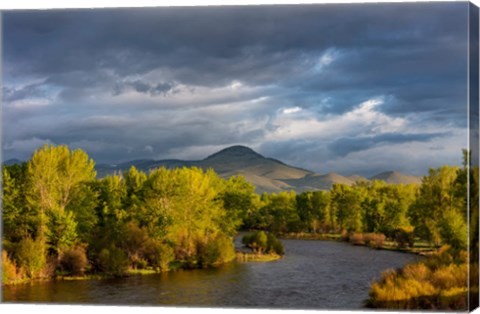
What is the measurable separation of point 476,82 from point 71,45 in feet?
28.7

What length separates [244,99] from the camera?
14938 millimetres

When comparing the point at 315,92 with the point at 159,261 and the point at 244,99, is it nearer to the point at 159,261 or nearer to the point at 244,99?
the point at 244,99

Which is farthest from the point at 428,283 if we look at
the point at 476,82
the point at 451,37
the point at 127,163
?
the point at 127,163

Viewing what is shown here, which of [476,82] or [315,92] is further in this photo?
[315,92]

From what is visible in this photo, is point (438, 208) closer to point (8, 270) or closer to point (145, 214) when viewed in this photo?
point (145, 214)

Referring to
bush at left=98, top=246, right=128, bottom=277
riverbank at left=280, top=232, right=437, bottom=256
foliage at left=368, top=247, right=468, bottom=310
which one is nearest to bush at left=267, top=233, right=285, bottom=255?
riverbank at left=280, top=232, right=437, bottom=256

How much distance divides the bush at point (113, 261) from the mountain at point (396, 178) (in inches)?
283

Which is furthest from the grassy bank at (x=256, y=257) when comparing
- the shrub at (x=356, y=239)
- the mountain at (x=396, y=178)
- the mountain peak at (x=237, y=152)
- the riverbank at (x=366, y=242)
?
the mountain at (x=396, y=178)

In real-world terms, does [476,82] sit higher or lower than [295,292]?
higher

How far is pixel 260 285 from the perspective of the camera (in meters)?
15.3

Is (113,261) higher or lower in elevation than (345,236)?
lower

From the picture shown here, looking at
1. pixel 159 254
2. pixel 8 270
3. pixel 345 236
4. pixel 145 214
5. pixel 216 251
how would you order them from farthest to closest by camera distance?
pixel 145 214
pixel 159 254
pixel 216 251
pixel 8 270
pixel 345 236

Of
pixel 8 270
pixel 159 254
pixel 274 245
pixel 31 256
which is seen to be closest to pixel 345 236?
pixel 274 245

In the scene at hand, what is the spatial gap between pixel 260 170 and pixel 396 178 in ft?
10.1
